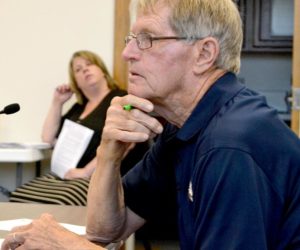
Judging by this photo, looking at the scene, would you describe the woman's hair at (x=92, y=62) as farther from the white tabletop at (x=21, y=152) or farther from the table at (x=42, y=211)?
the table at (x=42, y=211)

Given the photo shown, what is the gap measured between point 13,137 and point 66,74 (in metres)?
0.57

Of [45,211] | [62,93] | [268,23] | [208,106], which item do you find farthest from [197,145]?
[268,23]

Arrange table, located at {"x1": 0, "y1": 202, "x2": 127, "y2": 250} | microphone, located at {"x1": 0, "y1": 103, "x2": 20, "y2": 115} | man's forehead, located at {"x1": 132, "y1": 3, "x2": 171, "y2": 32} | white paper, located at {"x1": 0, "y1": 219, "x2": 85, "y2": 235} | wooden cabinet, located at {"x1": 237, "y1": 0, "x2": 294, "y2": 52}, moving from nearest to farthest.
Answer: man's forehead, located at {"x1": 132, "y1": 3, "x2": 171, "y2": 32}
white paper, located at {"x1": 0, "y1": 219, "x2": 85, "y2": 235}
table, located at {"x1": 0, "y1": 202, "x2": 127, "y2": 250}
microphone, located at {"x1": 0, "y1": 103, "x2": 20, "y2": 115}
wooden cabinet, located at {"x1": 237, "y1": 0, "x2": 294, "y2": 52}

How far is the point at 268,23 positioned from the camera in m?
4.85

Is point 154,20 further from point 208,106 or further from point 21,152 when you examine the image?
point 21,152

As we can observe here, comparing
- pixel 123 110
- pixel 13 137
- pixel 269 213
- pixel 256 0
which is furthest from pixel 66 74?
pixel 269 213

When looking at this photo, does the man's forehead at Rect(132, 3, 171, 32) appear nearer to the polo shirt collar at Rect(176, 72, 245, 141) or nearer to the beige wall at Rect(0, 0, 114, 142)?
the polo shirt collar at Rect(176, 72, 245, 141)

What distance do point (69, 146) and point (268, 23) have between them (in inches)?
92.5

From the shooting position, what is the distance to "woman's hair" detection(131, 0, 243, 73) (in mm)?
1172

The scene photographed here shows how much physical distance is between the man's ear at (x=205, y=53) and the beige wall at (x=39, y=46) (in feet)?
8.60

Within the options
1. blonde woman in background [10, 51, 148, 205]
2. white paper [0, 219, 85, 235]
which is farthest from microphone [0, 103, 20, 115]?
blonde woman in background [10, 51, 148, 205]

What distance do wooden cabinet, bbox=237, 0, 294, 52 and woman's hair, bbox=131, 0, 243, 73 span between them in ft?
12.1

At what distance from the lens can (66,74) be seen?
151 inches

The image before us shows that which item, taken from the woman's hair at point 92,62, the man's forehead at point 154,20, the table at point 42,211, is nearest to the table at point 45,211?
the table at point 42,211
